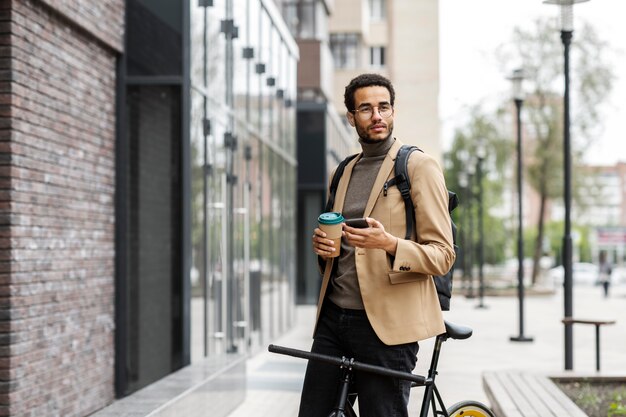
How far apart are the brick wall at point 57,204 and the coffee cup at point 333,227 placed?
403 cm

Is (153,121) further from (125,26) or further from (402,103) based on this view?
(402,103)

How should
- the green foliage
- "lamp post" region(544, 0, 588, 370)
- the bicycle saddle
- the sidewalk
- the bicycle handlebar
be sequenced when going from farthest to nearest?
"lamp post" region(544, 0, 588, 370) < the sidewalk < the green foliage < the bicycle saddle < the bicycle handlebar

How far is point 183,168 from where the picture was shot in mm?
10070

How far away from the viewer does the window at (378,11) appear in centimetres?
5428

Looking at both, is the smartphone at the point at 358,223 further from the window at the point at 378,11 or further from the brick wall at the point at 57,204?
the window at the point at 378,11

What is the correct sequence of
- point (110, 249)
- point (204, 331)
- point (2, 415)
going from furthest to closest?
point (204, 331) < point (110, 249) < point (2, 415)

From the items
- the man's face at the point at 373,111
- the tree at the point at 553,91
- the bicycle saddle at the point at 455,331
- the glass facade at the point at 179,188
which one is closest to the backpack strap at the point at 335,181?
the man's face at the point at 373,111

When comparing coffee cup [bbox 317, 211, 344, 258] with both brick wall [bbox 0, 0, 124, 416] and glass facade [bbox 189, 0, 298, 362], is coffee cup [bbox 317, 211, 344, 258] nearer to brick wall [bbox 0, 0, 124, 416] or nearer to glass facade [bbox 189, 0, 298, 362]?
brick wall [bbox 0, 0, 124, 416]

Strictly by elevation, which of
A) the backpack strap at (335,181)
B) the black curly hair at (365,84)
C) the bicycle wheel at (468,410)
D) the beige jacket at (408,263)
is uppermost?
the black curly hair at (365,84)

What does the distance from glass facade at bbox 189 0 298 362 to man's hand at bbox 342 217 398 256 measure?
678 cm

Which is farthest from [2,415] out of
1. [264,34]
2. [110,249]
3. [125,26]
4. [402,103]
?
[402,103]

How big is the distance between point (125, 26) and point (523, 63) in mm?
37285

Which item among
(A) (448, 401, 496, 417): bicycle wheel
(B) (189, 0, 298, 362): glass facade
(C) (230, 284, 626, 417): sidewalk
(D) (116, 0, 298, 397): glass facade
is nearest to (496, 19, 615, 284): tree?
(C) (230, 284, 626, 417): sidewalk

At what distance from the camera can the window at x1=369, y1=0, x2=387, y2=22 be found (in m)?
54.3
